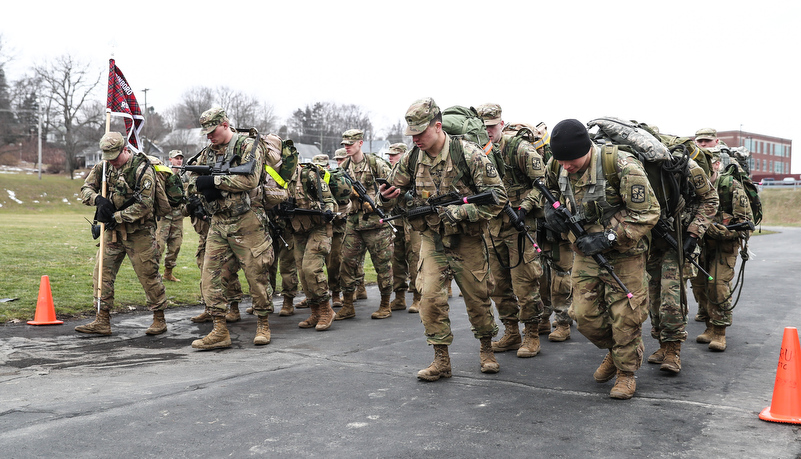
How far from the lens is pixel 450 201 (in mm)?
5531

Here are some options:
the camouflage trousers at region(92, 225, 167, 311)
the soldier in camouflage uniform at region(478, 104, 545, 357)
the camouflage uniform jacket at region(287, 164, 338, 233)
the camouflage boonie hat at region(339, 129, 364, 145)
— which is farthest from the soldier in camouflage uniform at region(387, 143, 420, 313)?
the camouflage trousers at region(92, 225, 167, 311)

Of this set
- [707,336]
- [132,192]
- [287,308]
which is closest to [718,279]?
[707,336]

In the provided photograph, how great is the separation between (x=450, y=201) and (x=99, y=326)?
4757 mm

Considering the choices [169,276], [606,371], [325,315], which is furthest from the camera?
[169,276]

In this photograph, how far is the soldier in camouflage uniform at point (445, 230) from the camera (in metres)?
5.48

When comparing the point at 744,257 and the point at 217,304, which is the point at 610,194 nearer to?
the point at 744,257

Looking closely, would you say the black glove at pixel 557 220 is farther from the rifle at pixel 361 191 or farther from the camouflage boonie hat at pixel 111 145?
the camouflage boonie hat at pixel 111 145

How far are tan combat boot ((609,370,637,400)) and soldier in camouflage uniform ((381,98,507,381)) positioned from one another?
3.61ft

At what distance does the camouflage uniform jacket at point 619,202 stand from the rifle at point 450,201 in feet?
1.93

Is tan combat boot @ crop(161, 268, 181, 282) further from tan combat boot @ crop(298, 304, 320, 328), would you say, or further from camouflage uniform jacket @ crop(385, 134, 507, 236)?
camouflage uniform jacket @ crop(385, 134, 507, 236)

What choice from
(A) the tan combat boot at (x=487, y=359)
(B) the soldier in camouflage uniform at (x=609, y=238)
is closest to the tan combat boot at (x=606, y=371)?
(B) the soldier in camouflage uniform at (x=609, y=238)

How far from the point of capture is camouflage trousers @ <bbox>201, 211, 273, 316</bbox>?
7.06 metres

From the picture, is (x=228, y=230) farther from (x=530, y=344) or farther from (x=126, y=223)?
(x=530, y=344)

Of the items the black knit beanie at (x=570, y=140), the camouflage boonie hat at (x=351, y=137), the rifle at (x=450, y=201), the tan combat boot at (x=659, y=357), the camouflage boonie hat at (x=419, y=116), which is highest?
the camouflage boonie hat at (x=351, y=137)
